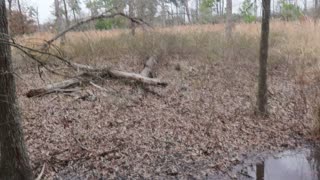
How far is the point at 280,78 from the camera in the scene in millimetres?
8234

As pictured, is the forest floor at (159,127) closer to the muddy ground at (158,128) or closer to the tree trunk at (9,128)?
the muddy ground at (158,128)

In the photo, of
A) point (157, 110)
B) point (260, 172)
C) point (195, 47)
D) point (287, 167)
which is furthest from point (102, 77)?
point (287, 167)

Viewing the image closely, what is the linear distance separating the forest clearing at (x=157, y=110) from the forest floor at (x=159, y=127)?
17 millimetres

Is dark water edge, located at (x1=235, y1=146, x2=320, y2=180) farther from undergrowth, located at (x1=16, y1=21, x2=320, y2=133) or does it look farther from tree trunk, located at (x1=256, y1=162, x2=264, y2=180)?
undergrowth, located at (x1=16, y1=21, x2=320, y2=133)

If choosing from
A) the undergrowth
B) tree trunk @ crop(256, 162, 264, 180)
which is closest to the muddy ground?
tree trunk @ crop(256, 162, 264, 180)

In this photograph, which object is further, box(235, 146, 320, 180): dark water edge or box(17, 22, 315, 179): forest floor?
box(17, 22, 315, 179): forest floor

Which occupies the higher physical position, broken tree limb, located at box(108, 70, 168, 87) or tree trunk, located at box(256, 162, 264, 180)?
broken tree limb, located at box(108, 70, 168, 87)

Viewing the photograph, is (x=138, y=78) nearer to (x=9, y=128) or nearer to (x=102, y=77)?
(x=102, y=77)

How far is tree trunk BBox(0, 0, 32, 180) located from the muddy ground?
66cm

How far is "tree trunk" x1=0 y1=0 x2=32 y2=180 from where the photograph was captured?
2979mm

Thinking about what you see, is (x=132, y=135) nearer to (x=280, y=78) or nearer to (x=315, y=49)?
(x=280, y=78)

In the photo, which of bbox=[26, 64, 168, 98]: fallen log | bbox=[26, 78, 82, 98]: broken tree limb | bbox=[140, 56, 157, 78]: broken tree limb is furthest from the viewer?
bbox=[140, 56, 157, 78]: broken tree limb

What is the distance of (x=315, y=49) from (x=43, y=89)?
758cm

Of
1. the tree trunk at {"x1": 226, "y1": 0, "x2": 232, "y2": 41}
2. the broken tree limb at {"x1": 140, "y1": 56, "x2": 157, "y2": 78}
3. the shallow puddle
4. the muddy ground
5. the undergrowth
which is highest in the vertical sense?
the tree trunk at {"x1": 226, "y1": 0, "x2": 232, "y2": 41}
